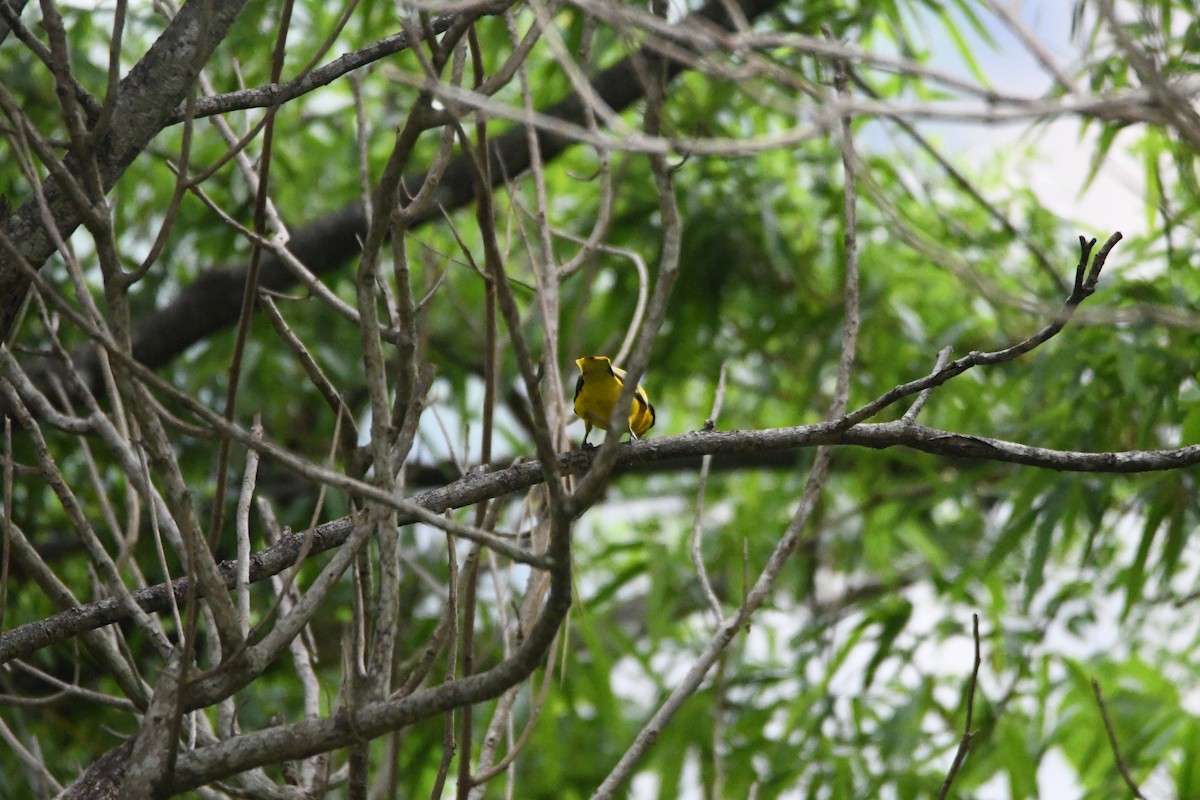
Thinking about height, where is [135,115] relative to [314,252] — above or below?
below

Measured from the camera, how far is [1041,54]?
1610 mm

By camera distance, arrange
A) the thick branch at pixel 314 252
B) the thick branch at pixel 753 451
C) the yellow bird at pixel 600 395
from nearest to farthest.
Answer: the thick branch at pixel 753 451 < the yellow bird at pixel 600 395 < the thick branch at pixel 314 252

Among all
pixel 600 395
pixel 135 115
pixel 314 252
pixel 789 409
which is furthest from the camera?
pixel 789 409

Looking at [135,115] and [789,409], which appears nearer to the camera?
[135,115]

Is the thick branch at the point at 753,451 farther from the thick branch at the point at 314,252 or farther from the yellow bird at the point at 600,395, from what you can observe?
the thick branch at the point at 314,252

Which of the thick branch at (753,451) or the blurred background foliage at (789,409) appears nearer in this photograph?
the thick branch at (753,451)

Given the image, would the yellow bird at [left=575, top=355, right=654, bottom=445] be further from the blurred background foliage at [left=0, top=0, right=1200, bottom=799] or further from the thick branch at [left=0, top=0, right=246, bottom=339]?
the thick branch at [left=0, top=0, right=246, bottom=339]

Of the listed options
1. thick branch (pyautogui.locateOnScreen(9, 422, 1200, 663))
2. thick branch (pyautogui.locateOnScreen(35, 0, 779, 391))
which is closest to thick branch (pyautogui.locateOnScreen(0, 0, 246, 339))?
thick branch (pyautogui.locateOnScreen(9, 422, 1200, 663))

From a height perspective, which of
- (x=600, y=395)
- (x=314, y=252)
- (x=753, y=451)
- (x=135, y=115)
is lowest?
(x=753, y=451)

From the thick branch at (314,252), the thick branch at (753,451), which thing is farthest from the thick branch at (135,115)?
the thick branch at (314,252)

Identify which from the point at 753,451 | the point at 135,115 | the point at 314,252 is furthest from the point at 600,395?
the point at 135,115

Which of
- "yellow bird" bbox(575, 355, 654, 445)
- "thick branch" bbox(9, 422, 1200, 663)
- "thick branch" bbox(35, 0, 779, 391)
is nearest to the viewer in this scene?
"thick branch" bbox(9, 422, 1200, 663)

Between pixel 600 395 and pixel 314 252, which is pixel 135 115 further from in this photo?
pixel 314 252

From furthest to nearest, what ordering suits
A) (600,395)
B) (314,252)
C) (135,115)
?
(314,252), (600,395), (135,115)
